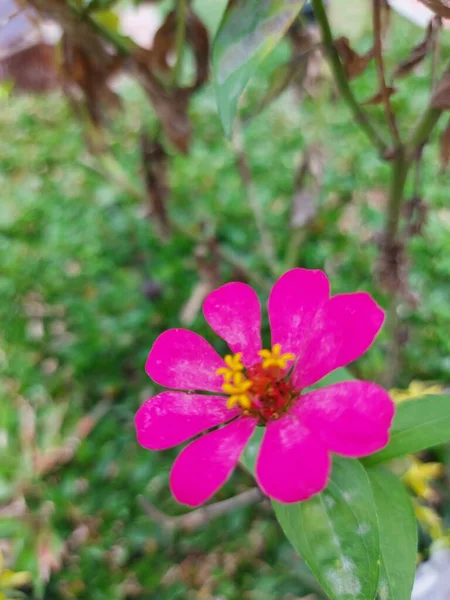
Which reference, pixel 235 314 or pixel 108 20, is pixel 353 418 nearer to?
pixel 235 314

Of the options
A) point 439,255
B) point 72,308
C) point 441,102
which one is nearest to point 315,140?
point 439,255

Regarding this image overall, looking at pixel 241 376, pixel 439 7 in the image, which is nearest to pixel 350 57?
pixel 439 7

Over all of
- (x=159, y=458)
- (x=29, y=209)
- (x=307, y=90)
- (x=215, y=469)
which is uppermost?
(x=307, y=90)

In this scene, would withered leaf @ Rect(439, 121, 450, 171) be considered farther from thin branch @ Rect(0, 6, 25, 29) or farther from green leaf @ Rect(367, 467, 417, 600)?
thin branch @ Rect(0, 6, 25, 29)

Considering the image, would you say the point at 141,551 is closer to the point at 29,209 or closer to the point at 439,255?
the point at 439,255

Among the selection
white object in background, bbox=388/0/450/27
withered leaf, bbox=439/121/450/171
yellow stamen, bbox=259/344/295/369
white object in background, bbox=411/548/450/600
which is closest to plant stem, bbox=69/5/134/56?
withered leaf, bbox=439/121/450/171

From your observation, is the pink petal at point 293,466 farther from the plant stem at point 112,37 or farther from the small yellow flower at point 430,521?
the plant stem at point 112,37

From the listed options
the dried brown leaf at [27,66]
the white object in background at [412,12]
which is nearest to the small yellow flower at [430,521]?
the dried brown leaf at [27,66]
